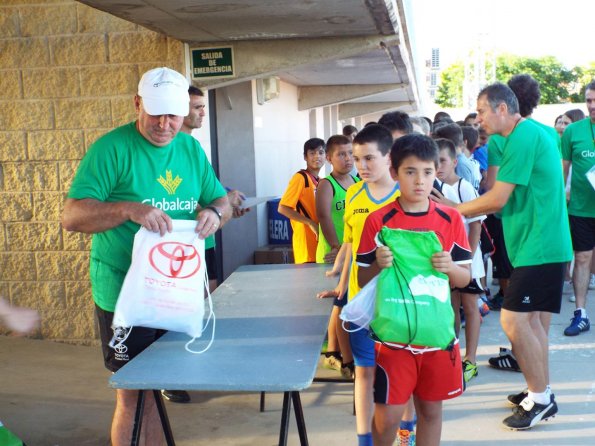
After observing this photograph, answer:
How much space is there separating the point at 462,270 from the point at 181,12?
104 inches

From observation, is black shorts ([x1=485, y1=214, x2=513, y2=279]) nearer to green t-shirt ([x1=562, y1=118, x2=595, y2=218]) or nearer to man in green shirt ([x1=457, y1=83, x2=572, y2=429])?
green t-shirt ([x1=562, y1=118, x2=595, y2=218])

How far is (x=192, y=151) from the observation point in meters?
3.37

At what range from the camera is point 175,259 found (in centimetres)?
292

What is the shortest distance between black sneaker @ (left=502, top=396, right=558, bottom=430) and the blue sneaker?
6.95ft

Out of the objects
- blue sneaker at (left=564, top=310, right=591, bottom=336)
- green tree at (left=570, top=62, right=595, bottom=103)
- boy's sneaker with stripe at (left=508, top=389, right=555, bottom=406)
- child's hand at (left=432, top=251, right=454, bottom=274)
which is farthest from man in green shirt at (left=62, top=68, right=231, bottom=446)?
green tree at (left=570, top=62, right=595, bottom=103)

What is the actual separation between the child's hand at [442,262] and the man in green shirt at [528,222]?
125cm

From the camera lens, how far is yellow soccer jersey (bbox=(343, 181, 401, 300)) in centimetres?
366

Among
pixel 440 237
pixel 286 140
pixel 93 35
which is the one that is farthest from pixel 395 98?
pixel 440 237

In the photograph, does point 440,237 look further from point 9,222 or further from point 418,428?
point 9,222

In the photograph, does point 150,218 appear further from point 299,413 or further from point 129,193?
point 299,413

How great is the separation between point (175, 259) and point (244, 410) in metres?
2.03

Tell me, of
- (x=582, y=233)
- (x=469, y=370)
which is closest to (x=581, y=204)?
(x=582, y=233)

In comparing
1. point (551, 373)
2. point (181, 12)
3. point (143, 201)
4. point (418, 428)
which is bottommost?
point (551, 373)

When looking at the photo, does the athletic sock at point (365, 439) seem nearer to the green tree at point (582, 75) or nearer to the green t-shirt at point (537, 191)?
the green t-shirt at point (537, 191)
